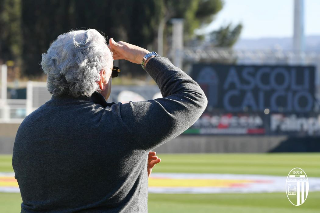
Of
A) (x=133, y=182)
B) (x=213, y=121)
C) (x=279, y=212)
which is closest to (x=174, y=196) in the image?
(x=279, y=212)

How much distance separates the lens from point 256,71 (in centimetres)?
2473

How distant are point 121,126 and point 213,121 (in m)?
22.3

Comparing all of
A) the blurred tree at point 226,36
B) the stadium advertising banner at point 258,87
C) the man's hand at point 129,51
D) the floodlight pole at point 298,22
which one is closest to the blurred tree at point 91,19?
the blurred tree at point 226,36

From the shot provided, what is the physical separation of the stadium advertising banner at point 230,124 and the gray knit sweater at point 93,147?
866 inches

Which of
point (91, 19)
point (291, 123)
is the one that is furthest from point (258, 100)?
point (91, 19)

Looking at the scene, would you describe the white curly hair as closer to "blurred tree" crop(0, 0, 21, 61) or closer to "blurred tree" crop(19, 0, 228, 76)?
"blurred tree" crop(19, 0, 228, 76)

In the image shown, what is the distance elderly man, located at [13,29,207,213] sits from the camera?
240 cm

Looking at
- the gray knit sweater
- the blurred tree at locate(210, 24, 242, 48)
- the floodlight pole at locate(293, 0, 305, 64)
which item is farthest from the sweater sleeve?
the blurred tree at locate(210, 24, 242, 48)

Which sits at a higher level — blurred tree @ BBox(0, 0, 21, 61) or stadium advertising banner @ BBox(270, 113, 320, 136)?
blurred tree @ BBox(0, 0, 21, 61)

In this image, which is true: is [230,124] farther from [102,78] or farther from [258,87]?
[102,78]

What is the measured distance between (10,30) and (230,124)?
29.7 m

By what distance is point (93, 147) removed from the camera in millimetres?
2398

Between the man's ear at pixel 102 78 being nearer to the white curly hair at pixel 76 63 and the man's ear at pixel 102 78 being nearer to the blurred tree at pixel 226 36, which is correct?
the white curly hair at pixel 76 63

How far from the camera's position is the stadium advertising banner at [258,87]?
24.4m
